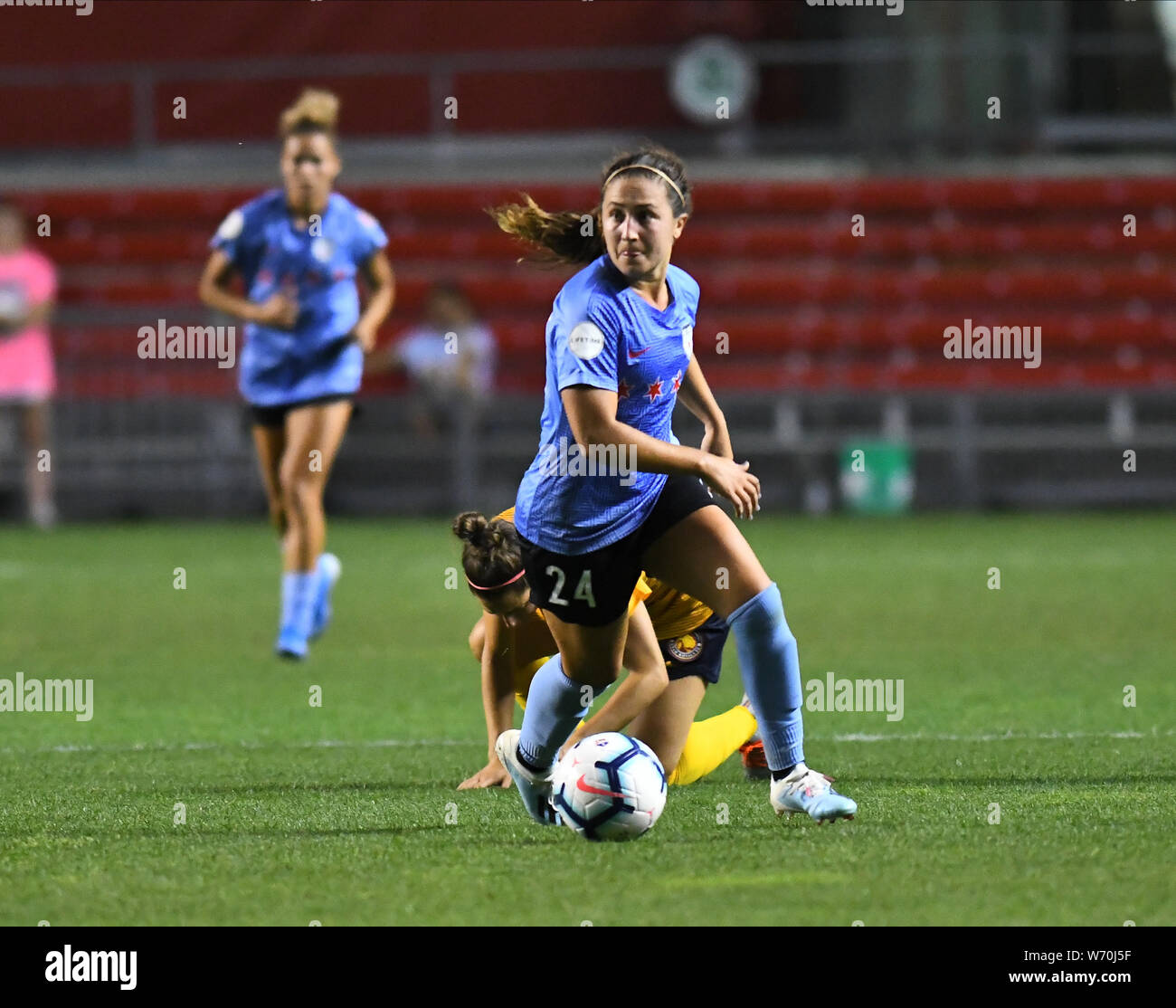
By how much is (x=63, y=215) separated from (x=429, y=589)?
10144 mm

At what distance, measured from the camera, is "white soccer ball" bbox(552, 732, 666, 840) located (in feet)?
18.4

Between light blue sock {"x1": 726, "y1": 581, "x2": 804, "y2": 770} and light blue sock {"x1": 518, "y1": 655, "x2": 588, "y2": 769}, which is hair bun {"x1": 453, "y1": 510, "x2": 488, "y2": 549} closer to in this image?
light blue sock {"x1": 518, "y1": 655, "x2": 588, "y2": 769}

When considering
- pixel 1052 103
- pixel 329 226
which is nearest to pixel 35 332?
pixel 329 226

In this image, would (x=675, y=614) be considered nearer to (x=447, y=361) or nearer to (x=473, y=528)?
(x=473, y=528)

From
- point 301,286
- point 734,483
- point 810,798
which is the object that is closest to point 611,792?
point 810,798

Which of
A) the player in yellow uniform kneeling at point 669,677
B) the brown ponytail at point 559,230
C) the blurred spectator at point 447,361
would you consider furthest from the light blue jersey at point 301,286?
the blurred spectator at point 447,361

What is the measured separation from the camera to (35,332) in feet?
61.9

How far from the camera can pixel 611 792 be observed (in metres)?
5.61

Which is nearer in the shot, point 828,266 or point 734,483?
point 734,483

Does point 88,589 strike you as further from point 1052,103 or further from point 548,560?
point 1052,103

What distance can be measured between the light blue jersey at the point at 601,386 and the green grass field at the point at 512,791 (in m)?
0.83

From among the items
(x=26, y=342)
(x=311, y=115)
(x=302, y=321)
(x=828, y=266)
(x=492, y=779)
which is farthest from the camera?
(x=828, y=266)

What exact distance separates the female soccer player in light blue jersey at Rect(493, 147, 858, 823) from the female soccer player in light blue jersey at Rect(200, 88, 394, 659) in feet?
14.4

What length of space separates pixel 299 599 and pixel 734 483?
5.04m
